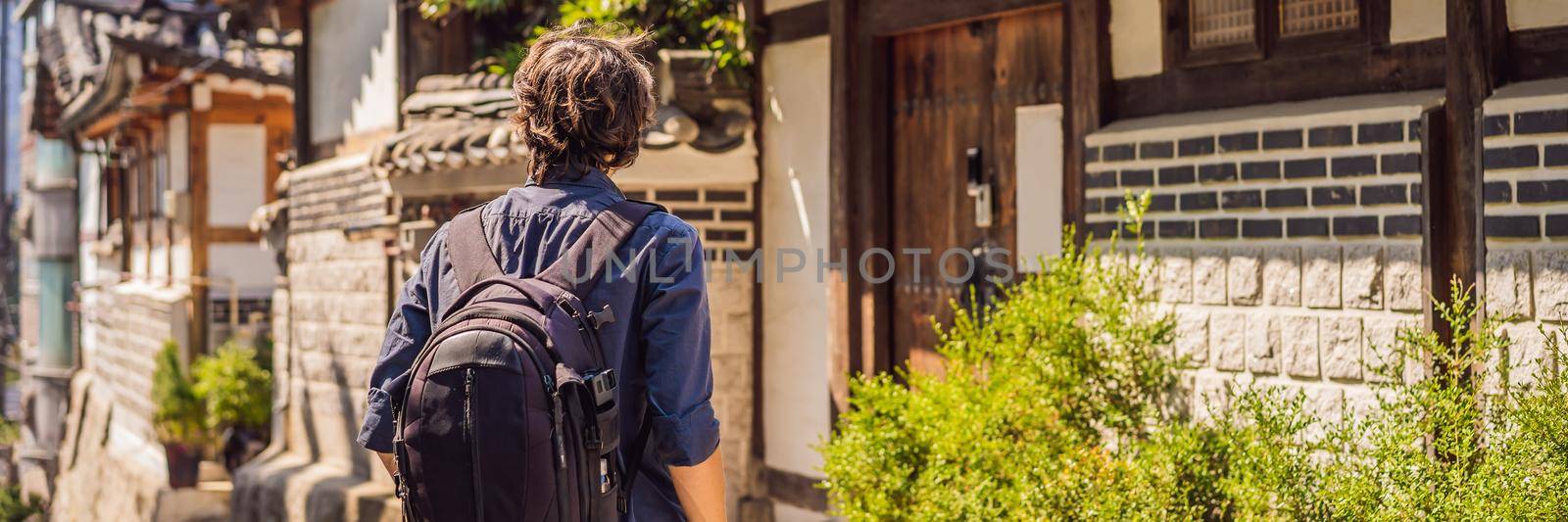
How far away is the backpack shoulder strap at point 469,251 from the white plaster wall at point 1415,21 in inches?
117

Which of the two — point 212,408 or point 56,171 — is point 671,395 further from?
point 56,171

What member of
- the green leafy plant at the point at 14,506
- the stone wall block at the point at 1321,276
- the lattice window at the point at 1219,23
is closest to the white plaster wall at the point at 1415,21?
the lattice window at the point at 1219,23

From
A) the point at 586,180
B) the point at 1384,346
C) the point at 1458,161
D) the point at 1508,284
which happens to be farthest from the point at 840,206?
the point at 586,180

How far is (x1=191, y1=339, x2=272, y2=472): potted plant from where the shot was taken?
13805mm

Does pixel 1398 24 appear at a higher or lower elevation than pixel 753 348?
higher

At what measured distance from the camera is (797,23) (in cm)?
696

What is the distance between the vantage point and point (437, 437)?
7.82 feet

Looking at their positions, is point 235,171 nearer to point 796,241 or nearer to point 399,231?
point 399,231

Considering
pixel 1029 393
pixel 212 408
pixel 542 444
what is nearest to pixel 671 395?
pixel 542 444

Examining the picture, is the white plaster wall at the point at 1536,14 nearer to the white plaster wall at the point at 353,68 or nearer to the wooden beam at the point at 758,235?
the wooden beam at the point at 758,235

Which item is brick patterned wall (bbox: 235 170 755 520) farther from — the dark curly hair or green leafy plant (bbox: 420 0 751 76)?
the dark curly hair

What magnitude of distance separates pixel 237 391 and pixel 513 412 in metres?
12.4

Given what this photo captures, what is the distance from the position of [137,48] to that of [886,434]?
12.4m

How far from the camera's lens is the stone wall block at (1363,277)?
4.46 metres
